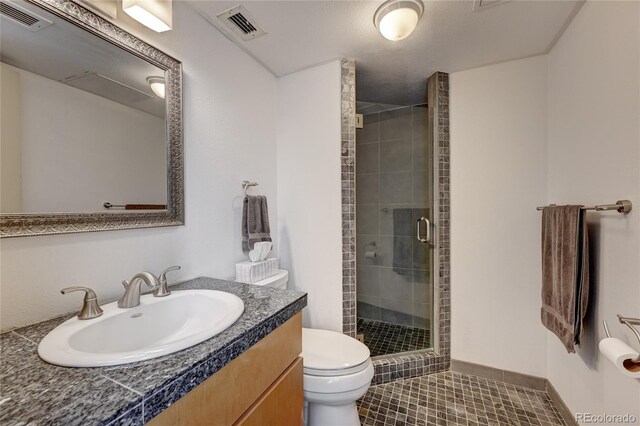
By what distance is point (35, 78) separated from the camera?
0.82m

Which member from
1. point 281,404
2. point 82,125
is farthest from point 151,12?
point 281,404

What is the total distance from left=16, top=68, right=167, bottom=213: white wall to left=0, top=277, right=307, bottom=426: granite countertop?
1.41 ft

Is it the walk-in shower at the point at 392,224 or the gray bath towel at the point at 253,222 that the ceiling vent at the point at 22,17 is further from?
the walk-in shower at the point at 392,224

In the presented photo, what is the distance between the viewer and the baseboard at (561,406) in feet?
4.58

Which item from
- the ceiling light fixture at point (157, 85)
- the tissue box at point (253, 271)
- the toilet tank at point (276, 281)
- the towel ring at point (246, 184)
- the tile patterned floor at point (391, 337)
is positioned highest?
the ceiling light fixture at point (157, 85)

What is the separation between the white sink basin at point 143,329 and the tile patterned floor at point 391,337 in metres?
1.44

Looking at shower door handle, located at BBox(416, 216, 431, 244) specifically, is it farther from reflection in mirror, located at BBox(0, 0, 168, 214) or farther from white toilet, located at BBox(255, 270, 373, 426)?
reflection in mirror, located at BBox(0, 0, 168, 214)

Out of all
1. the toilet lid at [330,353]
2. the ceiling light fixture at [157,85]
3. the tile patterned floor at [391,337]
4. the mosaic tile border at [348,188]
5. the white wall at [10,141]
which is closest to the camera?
the white wall at [10,141]

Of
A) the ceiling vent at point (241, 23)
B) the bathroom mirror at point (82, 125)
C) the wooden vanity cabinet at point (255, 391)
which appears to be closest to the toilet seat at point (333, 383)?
the wooden vanity cabinet at point (255, 391)

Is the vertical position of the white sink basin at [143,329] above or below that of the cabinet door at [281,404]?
above

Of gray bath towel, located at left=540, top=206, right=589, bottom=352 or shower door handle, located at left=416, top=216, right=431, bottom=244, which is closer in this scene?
gray bath towel, located at left=540, top=206, right=589, bottom=352

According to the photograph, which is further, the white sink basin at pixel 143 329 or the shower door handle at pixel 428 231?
the shower door handle at pixel 428 231

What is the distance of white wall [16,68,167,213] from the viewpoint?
0.81 meters

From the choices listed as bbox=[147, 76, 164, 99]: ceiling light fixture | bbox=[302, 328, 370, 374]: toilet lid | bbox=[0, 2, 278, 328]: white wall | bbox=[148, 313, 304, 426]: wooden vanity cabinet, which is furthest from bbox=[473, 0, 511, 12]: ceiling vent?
bbox=[302, 328, 370, 374]: toilet lid
